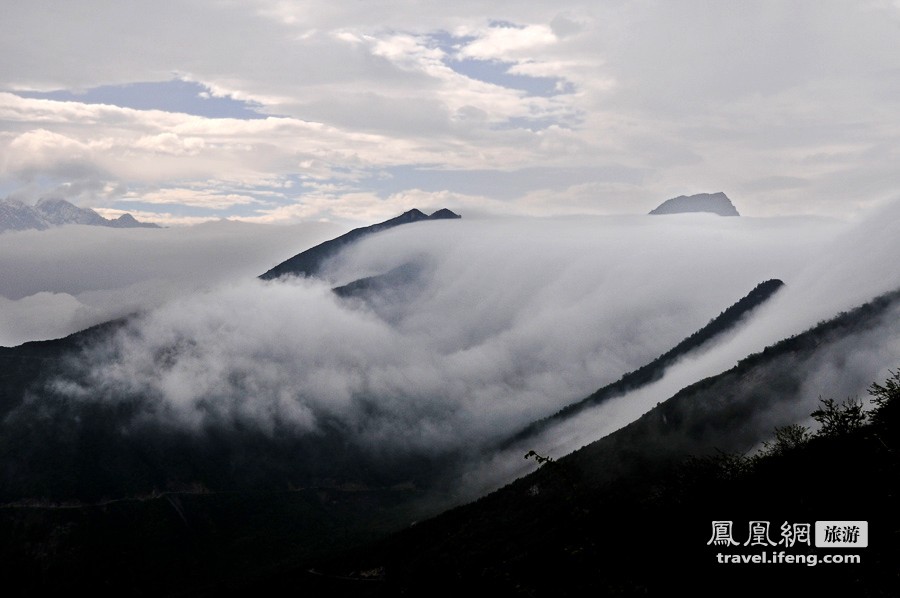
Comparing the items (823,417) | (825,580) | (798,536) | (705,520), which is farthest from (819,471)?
(825,580)

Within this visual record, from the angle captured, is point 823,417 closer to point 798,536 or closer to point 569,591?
point 798,536

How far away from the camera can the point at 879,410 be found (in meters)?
163

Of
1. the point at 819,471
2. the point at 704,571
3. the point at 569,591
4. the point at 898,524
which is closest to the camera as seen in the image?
the point at 898,524

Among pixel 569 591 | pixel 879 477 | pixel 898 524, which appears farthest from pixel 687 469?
pixel 898 524

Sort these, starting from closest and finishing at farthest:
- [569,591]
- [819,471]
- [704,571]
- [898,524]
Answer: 1. [898,524]
2. [704,571]
3. [819,471]
4. [569,591]

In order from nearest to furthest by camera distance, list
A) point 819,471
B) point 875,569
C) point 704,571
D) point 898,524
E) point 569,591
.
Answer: point 875,569 → point 898,524 → point 704,571 → point 819,471 → point 569,591

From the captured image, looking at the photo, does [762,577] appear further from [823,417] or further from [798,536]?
[823,417]

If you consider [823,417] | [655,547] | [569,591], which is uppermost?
[823,417]

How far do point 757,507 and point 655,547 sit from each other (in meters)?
23.6

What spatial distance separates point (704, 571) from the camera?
141000 mm

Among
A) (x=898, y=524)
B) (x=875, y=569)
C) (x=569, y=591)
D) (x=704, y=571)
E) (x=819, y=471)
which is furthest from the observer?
(x=569, y=591)

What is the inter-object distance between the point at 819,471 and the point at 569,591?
69302 millimetres

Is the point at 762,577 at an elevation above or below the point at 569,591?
above

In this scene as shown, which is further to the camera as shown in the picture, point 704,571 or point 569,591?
point 569,591
